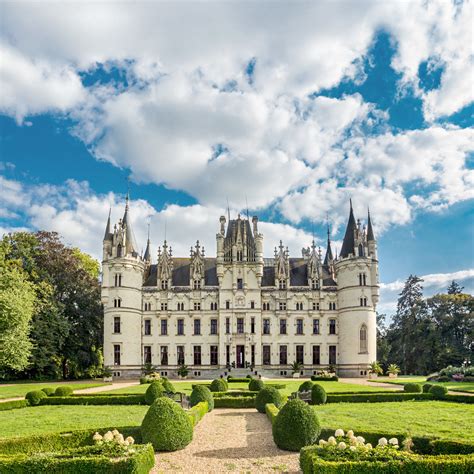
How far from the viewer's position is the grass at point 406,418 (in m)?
15.4

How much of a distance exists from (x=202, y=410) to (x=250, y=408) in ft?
16.0

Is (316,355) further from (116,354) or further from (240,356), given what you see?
(116,354)

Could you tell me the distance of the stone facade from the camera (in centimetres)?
5116

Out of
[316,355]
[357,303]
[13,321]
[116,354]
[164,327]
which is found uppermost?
[357,303]

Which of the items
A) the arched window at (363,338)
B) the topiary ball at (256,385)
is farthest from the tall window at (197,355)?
the topiary ball at (256,385)

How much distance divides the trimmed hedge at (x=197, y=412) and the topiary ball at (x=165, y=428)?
2.60 m

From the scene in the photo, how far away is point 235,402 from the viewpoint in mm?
23969

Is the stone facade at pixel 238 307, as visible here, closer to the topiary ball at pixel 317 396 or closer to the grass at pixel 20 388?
the grass at pixel 20 388

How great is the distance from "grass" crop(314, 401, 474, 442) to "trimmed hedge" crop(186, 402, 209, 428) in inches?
165

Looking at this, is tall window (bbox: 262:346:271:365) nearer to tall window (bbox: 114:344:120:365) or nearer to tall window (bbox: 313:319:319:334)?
tall window (bbox: 313:319:319:334)

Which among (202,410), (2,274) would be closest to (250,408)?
(202,410)

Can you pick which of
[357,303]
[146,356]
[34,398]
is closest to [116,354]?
[146,356]

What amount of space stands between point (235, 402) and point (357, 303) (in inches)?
1166

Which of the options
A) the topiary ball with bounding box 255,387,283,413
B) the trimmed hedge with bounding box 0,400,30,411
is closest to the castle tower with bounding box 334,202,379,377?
the topiary ball with bounding box 255,387,283,413
